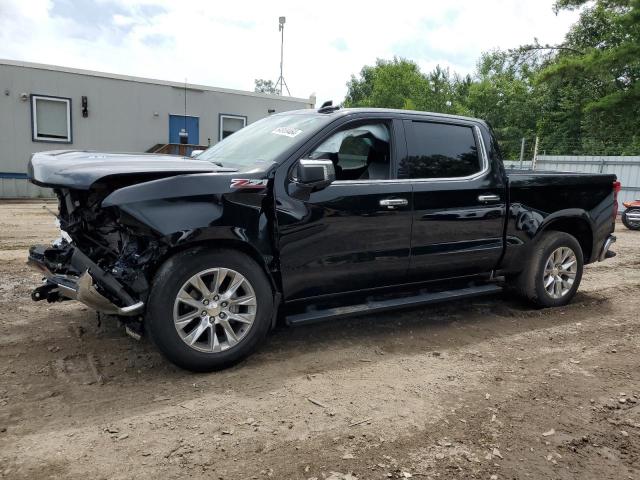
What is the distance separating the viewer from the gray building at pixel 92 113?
14828 mm

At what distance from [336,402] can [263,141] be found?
7.19ft

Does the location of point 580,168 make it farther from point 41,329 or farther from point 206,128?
point 41,329

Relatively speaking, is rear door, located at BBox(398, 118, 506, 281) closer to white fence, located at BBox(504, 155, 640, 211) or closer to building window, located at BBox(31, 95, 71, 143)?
white fence, located at BBox(504, 155, 640, 211)

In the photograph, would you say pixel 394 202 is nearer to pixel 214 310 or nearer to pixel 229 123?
pixel 214 310

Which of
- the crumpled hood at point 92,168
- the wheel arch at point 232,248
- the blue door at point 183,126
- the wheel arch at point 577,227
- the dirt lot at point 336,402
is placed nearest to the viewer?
the dirt lot at point 336,402

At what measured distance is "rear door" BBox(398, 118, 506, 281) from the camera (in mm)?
4395

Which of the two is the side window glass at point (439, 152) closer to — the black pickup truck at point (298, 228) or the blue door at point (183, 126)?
the black pickup truck at point (298, 228)

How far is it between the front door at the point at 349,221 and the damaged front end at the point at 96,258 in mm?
982

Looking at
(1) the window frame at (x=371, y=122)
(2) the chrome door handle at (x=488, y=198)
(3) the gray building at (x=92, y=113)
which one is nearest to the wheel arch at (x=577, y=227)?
(2) the chrome door handle at (x=488, y=198)

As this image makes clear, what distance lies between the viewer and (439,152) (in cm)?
459

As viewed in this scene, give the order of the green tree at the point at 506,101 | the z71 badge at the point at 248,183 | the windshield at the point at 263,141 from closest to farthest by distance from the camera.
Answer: the z71 badge at the point at 248,183 < the windshield at the point at 263,141 < the green tree at the point at 506,101

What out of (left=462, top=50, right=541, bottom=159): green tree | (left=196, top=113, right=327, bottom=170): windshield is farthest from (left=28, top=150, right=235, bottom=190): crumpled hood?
(left=462, top=50, right=541, bottom=159): green tree

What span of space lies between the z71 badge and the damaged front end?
0.65 meters

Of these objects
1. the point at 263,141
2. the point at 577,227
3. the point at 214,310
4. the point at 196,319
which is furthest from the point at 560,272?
the point at 196,319
